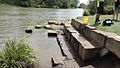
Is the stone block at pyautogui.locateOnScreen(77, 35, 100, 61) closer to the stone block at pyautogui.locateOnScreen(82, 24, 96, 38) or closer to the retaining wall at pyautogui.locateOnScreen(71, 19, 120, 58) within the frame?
the retaining wall at pyautogui.locateOnScreen(71, 19, 120, 58)

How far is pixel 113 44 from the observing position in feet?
24.1

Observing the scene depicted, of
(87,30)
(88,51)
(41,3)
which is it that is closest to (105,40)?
(88,51)

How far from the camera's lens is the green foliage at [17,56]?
6642 mm

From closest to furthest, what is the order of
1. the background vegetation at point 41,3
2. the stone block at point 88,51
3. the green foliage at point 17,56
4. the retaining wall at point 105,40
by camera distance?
the green foliage at point 17,56 → the retaining wall at point 105,40 → the stone block at point 88,51 → the background vegetation at point 41,3

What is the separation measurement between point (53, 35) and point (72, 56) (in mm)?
5092

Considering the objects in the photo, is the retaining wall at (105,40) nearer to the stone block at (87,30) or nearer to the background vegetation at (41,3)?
the stone block at (87,30)

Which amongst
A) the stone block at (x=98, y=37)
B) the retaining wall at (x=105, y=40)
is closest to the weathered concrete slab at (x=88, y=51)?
the retaining wall at (x=105, y=40)

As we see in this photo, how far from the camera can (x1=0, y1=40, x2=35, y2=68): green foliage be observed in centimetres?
664

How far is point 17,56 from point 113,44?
9.29 feet

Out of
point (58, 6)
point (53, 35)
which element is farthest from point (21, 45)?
point (58, 6)

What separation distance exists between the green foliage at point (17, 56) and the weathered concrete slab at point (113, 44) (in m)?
2.36

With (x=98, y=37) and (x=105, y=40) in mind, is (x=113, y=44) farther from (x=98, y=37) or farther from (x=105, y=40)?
(x=98, y=37)

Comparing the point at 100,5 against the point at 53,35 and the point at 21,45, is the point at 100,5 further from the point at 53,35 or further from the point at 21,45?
the point at 21,45

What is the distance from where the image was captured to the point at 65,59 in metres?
8.39
